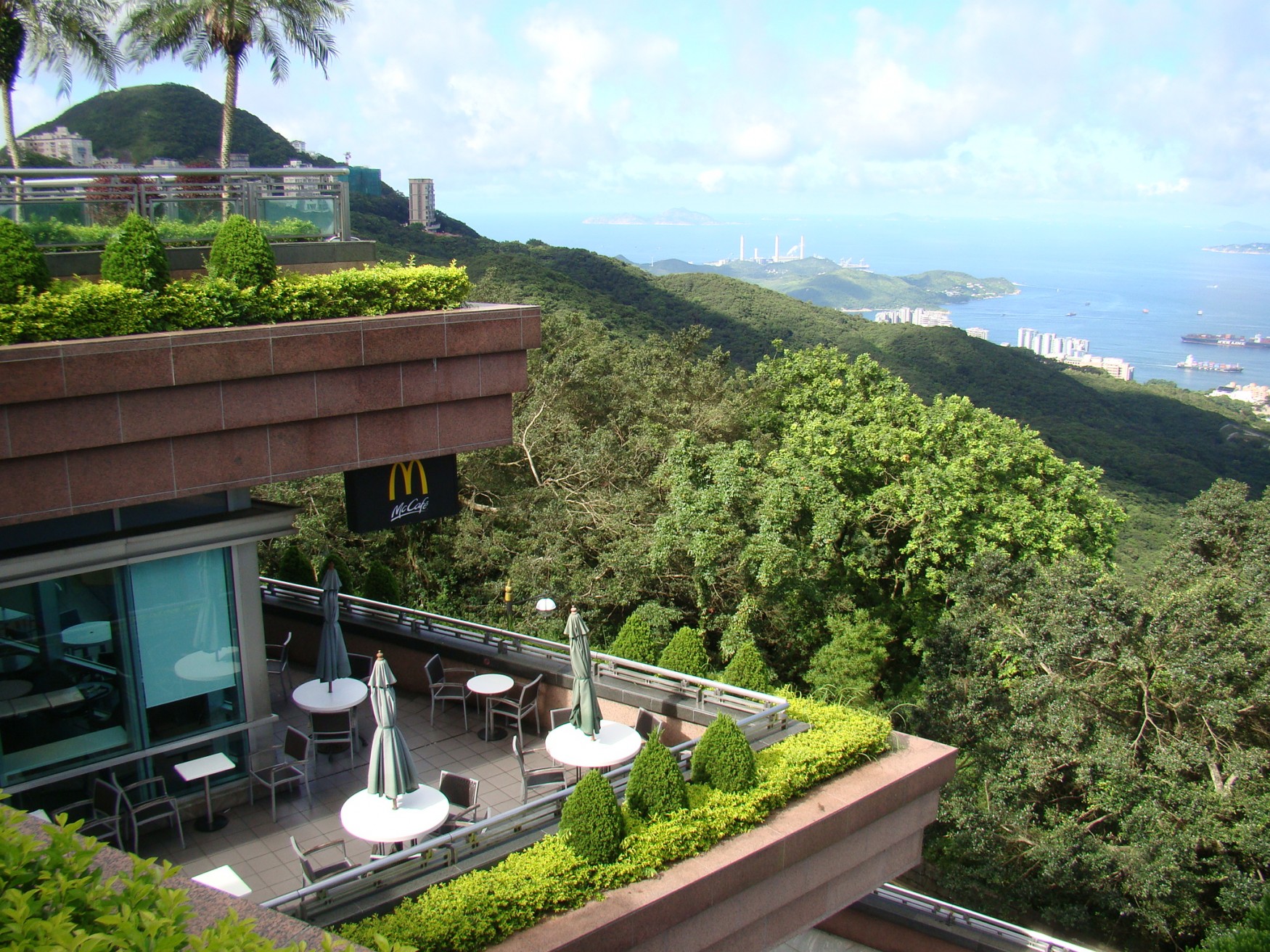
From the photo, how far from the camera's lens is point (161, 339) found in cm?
772

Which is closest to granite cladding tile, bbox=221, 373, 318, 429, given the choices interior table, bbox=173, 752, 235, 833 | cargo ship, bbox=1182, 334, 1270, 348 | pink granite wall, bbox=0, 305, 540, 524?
pink granite wall, bbox=0, 305, 540, 524

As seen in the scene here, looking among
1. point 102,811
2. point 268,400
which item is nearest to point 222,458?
point 268,400

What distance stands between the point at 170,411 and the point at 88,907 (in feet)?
16.4

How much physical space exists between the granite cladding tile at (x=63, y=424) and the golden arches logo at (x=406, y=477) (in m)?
2.73

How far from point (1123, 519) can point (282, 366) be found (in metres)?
21.5

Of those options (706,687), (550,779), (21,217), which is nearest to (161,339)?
(21,217)

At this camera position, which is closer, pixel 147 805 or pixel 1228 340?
pixel 147 805

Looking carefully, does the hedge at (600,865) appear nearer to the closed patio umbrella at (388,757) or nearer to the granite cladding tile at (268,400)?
the closed patio umbrella at (388,757)

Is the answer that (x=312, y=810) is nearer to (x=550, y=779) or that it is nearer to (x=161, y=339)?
(x=550, y=779)

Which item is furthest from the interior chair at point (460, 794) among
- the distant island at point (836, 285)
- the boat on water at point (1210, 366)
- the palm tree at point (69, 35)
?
the boat on water at point (1210, 366)

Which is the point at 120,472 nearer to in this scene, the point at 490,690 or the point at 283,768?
the point at 283,768

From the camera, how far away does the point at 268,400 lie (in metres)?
8.42

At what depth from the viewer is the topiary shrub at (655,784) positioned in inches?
323

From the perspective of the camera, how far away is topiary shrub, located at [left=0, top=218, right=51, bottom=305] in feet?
24.2
